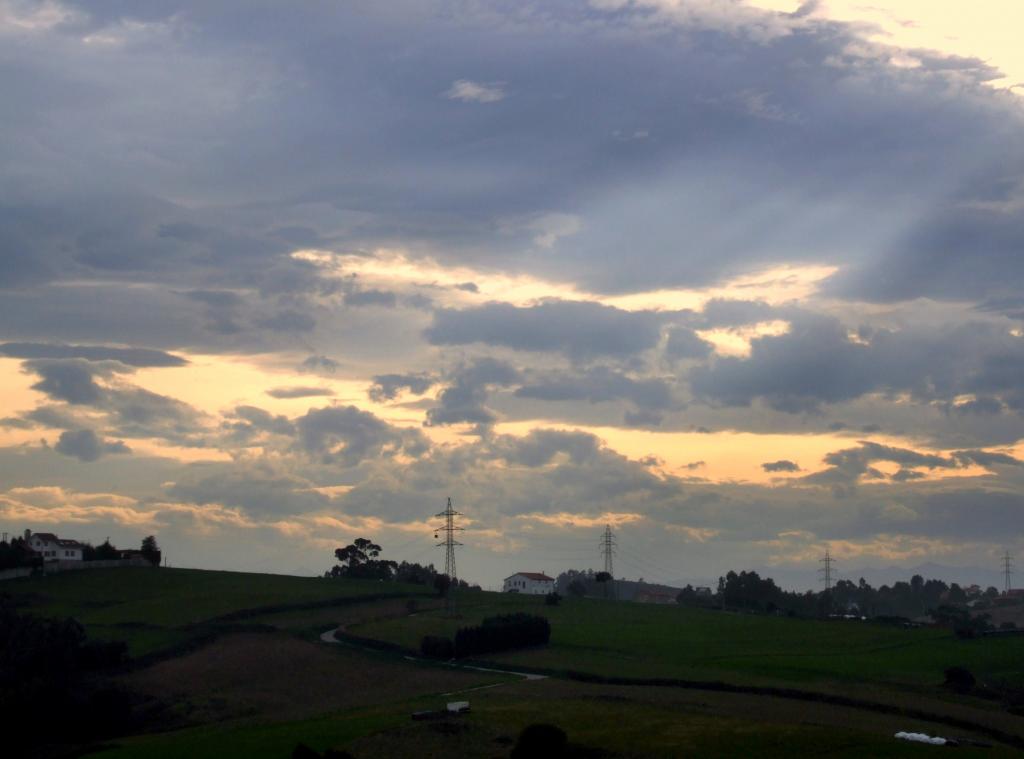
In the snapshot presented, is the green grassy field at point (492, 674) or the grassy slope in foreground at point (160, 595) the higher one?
the grassy slope in foreground at point (160, 595)

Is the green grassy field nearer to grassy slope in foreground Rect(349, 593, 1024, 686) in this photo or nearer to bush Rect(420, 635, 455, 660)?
grassy slope in foreground Rect(349, 593, 1024, 686)

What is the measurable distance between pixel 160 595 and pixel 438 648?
199 feet

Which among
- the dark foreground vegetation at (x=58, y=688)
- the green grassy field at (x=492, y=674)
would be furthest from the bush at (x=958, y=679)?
the dark foreground vegetation at (x=58, y=688)

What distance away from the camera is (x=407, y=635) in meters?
128

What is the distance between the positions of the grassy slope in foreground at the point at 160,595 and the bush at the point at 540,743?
225 ft

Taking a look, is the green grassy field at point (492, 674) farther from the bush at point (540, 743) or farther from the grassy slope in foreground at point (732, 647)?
the bush at point (540, 743)

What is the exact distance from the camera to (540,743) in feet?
208

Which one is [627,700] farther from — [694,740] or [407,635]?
[407,635]

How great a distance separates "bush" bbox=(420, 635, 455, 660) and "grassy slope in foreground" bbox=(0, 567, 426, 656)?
1079 inches

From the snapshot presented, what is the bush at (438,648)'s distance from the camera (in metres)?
116

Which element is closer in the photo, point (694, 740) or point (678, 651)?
point (694, 740)

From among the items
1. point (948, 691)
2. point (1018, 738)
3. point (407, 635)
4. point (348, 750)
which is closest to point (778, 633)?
point (407, 635)

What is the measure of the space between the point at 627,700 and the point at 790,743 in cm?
1915

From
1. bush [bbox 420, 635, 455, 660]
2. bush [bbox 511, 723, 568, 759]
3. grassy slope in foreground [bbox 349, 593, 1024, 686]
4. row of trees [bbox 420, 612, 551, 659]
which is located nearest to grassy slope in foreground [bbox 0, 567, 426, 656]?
grassy slope in foreground [bbox 349, 593, 1024, 686]
